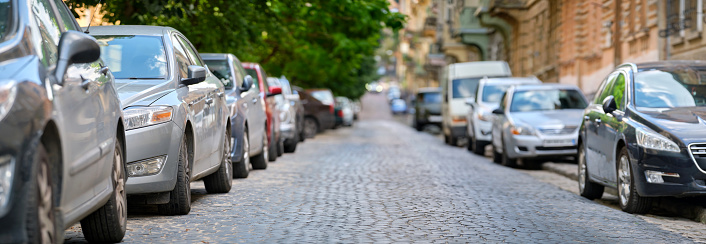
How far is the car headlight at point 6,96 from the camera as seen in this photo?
14.3ft

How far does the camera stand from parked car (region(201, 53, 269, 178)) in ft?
42.8

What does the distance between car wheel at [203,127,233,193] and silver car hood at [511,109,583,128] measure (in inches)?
309

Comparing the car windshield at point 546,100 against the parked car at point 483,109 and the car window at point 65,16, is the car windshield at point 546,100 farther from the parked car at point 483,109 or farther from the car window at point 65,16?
the car window at point 65,16

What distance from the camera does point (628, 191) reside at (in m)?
10.0

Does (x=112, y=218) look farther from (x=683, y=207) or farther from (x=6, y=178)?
(x=683, y=207)

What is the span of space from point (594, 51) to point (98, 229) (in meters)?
24.4

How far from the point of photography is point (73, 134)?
539cm

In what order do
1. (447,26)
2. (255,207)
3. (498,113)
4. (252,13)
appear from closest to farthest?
(255,207)
(498,113)
(252,13)
(447,26)

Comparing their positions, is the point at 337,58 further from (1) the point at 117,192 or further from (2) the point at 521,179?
(1) the point at 117,192

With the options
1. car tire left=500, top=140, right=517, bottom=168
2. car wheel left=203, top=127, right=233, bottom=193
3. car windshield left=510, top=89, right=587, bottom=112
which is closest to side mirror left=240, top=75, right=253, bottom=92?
car wheel left=203, top=127, right=233, bottom=193

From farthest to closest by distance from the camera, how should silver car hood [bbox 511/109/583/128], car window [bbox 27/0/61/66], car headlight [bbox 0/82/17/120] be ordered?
silver car hood [bbox 511/109/583/128]
car window [bbox 27/0/61/66]
car headlight [bbox 0/82/17/120]

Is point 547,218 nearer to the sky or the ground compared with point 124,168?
nearer to the ground

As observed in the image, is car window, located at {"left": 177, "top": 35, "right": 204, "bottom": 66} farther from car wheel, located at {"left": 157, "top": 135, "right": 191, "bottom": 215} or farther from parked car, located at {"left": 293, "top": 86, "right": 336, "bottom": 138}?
parked car, located at {"left": 293, "top": 86, "right": 336, "bottom": 138}

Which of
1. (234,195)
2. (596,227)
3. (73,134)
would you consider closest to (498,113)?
(234,195)
